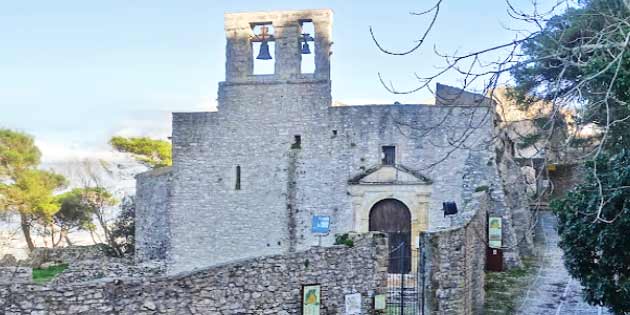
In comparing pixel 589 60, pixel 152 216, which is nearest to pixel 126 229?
pixel 152 216

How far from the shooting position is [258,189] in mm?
20172

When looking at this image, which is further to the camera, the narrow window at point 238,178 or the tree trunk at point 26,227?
the tree trunk at point 26,227

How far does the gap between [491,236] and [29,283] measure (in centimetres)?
1098

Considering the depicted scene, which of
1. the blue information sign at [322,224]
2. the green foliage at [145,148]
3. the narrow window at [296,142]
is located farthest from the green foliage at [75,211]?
the blue information sign at [322,224]

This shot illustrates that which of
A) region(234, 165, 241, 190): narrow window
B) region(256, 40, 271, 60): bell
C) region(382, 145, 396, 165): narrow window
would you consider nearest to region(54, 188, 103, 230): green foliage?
region(234, 165, 241, 190): narrow window

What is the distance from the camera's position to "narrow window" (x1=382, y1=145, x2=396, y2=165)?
63.6 ft

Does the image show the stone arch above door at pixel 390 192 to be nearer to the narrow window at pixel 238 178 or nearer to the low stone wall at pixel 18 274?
the narrow window at pixel 238 178

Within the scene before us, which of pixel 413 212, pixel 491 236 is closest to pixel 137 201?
pixel 413 212

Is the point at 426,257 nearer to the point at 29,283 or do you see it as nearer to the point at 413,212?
the point at 29,283

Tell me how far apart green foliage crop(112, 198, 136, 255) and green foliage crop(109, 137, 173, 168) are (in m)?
5.61

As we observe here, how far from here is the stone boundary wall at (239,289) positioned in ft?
24.3

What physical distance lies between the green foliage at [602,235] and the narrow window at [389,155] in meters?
9.27

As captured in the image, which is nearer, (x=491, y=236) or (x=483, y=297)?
(x=483, y=297)

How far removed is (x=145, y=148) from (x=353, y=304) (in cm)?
2674
